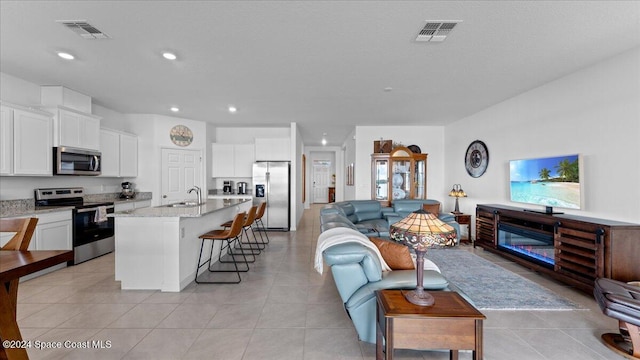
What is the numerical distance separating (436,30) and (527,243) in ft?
10.7

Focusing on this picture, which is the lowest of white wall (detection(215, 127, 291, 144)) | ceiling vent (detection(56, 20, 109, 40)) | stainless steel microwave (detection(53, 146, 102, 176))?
stainless steel microwave (detection(53, 146, 102, 176))

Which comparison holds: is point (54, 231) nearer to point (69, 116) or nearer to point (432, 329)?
point (69, 116)

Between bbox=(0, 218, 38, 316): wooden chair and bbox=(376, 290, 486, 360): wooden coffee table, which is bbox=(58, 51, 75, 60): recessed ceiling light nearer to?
bbox=(0, 218, 38, 316): wooden chair

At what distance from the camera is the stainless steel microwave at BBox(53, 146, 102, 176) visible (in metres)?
3.81

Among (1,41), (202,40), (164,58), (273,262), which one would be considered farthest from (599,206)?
(1,41)

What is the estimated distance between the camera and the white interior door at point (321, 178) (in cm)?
1231

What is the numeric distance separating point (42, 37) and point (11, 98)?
186 cm

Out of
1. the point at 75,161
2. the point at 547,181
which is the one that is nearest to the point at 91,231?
the point at 75,161

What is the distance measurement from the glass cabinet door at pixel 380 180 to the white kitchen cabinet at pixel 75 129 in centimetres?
548

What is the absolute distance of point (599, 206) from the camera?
3.08m

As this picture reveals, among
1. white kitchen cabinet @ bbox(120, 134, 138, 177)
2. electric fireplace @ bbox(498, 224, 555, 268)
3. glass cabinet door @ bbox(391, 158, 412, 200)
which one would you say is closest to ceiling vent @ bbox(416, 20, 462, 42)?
electric fireplace @ bbox(498, 224, 555, 268)

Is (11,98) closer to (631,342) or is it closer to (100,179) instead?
(100,179)

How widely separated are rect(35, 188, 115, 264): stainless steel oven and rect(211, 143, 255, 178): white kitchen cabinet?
2.60 m

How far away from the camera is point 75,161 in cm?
404
